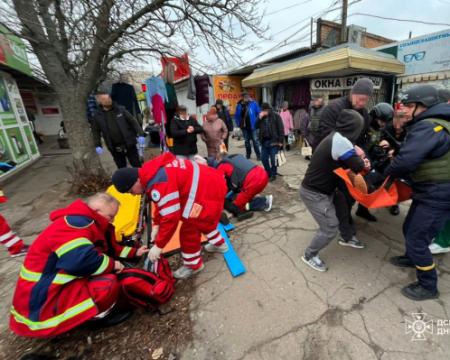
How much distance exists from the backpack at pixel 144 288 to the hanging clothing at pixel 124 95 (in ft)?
17.9

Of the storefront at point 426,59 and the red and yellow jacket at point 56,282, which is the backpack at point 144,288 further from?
the storefront at point 426,59

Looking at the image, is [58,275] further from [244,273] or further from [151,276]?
[244,273]

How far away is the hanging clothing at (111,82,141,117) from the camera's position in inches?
249

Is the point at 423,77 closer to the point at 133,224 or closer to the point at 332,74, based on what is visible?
the point at 332,74

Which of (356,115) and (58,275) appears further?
(356,115)

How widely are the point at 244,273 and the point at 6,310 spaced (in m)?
2.40

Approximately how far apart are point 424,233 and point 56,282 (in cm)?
285

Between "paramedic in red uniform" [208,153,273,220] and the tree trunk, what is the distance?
328 centimetres

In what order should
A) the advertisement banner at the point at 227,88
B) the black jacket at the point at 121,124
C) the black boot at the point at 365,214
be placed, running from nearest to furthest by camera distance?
1. the black boot at the point at 365,214
2. the black jacket at the point at 121,124
3. the advertisement banner at the point at 227,88

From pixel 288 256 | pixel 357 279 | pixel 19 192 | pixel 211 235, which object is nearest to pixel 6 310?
pixel 211 235

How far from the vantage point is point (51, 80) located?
15.2ft

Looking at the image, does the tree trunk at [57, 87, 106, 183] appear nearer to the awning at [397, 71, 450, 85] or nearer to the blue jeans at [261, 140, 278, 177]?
the blue jeans at [261, 140, 278, 177]

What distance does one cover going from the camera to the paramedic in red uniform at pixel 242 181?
342cm

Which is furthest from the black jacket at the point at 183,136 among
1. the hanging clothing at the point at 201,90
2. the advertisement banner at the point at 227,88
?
the advertisement banner at the point at 227,88
